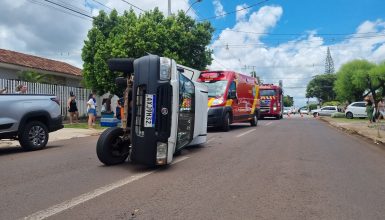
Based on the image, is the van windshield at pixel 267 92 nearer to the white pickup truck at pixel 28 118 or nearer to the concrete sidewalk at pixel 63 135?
the concrete sidewalk at pixel 63 135

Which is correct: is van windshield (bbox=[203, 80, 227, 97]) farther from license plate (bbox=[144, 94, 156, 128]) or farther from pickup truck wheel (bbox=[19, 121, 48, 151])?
license plate (bbox=[144, 94, 156, 128])

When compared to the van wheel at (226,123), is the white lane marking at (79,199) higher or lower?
lower

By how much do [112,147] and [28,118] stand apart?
3812mm

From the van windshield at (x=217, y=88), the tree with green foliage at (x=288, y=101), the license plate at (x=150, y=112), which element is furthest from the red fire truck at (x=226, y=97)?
the tree with green foliage at (x=288, y=101)

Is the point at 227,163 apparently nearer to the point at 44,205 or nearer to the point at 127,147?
the point at 127,147

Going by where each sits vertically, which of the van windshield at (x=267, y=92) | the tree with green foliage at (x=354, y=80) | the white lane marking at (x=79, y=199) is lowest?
the white lane marking at (x=79, y=199)

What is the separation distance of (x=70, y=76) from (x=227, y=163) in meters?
24.2

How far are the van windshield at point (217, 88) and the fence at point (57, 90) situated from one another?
921 centimetres

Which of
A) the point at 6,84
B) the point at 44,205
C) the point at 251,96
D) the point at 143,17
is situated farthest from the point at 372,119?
the point at 44,205

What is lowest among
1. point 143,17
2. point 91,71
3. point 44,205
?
point 44,205

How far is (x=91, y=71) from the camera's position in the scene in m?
27.6

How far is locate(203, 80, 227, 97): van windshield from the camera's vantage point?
1714cm

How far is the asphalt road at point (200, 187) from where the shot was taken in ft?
16.1

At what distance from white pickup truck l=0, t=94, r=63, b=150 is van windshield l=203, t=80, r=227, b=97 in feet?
23.8
